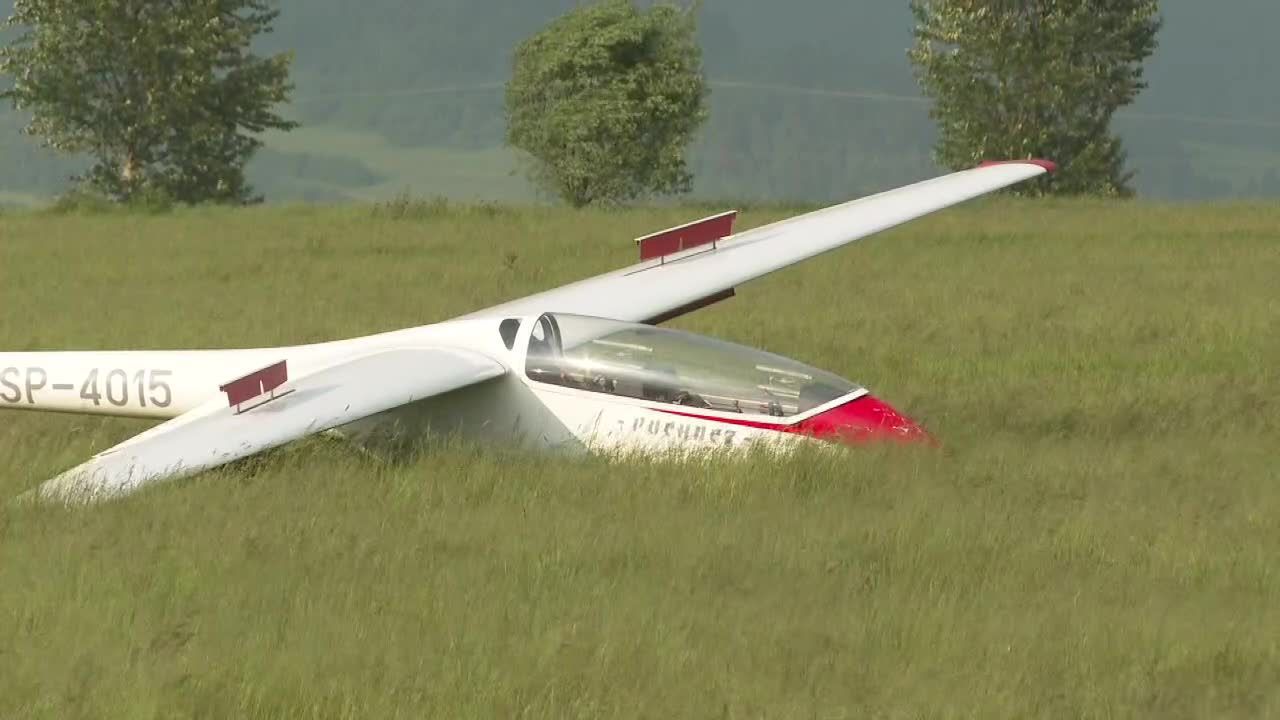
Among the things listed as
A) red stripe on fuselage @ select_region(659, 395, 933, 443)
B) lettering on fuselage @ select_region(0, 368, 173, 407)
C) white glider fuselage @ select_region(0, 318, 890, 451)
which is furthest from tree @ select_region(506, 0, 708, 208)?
red stripe on fuselage @ select_region(659, 395, 933, 443)

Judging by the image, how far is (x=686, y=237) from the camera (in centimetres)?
1650

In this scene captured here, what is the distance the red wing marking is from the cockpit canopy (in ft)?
5.64

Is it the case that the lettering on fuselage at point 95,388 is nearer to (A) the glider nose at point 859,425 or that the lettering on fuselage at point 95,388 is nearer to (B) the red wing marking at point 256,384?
(B) the red wing marking at point 256,384

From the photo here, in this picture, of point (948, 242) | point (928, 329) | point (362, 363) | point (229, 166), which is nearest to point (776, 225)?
point (928, 329)

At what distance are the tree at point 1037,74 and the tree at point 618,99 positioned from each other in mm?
11699

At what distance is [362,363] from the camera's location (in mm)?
12766

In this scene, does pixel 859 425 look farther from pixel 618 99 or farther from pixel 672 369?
pixel 618 99

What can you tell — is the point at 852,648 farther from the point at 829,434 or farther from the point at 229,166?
the point at 229,166

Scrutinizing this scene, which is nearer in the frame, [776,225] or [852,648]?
[852,648]

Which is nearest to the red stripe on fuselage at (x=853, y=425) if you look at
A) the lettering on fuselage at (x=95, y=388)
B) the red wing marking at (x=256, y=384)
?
the red wing marking at (x=256, y=384)

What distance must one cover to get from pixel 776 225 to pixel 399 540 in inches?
360

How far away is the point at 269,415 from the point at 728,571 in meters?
4.03

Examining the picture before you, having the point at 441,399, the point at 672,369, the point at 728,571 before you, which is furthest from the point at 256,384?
the point at 728,571

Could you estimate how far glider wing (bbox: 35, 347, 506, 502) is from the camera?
10359mm
